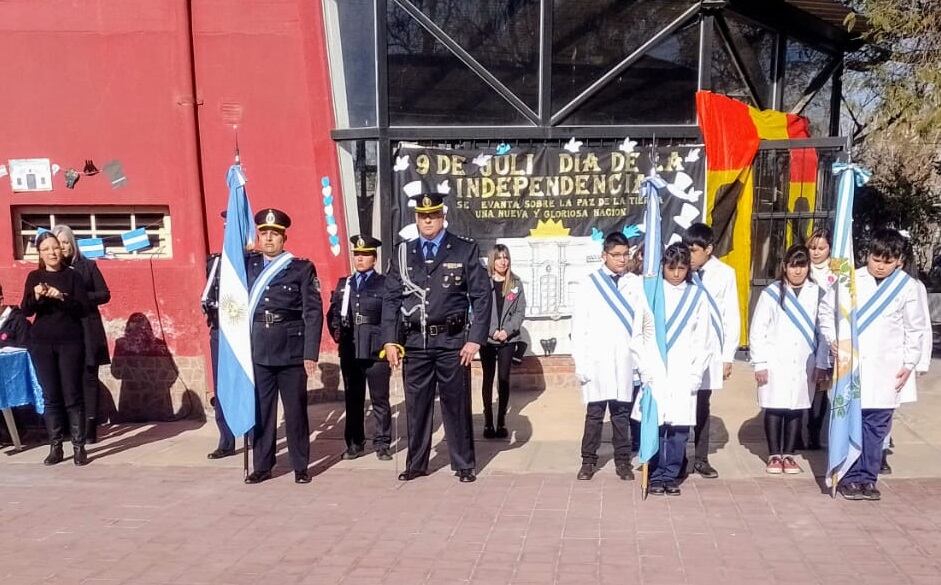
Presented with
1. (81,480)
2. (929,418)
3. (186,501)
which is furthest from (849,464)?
(81,480)

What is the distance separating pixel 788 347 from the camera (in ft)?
19.1

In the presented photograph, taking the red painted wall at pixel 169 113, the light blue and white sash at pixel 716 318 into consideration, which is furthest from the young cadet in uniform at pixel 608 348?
the red painted wall at pixel 169 113

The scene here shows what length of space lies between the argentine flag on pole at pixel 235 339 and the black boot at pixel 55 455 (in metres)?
1.56

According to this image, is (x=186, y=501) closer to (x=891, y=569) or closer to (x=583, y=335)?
(x=583, y=335)

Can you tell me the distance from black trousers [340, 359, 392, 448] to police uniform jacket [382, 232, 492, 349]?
733 mm

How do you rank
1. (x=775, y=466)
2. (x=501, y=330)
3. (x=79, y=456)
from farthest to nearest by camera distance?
(x=501, y=330)
(x=79, y=456)
(x=775, y=466)

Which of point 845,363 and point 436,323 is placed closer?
point 845,363

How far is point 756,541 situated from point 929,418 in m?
3.68

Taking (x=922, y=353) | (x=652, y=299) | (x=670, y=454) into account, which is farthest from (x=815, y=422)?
(x=652, y=299)

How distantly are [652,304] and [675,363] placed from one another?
16.8 inches

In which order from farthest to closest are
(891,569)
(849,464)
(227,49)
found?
(227,49) → (849,464) → (891,569)

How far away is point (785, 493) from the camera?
5.45 m

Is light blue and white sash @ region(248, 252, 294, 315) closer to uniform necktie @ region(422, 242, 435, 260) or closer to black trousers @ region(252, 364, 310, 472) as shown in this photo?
black trousers @ region(252, 364, 310, 472)

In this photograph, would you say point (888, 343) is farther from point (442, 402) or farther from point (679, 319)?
point (442, 402)
